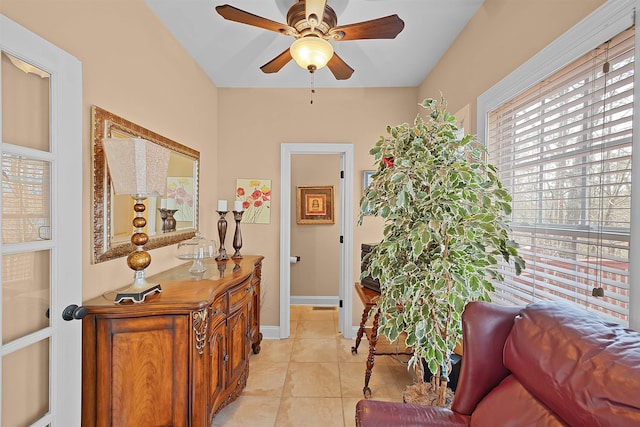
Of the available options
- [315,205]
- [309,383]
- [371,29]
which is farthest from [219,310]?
[315,205]

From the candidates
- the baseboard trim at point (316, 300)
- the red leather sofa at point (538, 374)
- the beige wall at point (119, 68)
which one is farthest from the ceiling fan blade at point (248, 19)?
the baseboard trim at point (316, 300)

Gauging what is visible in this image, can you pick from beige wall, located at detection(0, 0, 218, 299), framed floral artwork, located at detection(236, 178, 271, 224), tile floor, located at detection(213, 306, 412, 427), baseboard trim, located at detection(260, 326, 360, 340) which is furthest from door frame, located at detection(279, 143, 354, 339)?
beige wall, located at detection(0, 0, 218, 299)

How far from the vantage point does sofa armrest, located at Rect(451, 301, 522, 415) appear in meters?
1.12

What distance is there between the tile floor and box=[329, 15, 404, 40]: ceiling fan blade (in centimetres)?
250

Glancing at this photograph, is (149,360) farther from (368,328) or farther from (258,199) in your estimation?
(368,328)

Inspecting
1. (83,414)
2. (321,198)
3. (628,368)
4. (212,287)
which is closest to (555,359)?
(628,368)

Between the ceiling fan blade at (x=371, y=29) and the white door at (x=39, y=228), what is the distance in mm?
1348

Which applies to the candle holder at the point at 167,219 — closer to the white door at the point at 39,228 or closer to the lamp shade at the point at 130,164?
the lamp shade at the point at 130,164

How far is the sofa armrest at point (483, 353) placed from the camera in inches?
44.0

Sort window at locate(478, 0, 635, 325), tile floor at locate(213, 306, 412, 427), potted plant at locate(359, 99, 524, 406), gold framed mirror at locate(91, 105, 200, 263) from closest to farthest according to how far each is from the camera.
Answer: window at locate(478, 0, 635, 325)
potted plant at locate(359, 99, 524, 406)
gold framed mirror at locate(91, 105, 200, 263)
tile floor at locate(213, 306, 412, 427)

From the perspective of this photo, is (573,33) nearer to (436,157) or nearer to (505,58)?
(505,58)

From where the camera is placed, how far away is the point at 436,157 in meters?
1.37

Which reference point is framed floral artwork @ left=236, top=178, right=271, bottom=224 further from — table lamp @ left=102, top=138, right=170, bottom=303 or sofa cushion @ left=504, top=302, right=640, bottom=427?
sofa cushion @ left=504, top=302, right=640, bottom=427

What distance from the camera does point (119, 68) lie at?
173 cm
